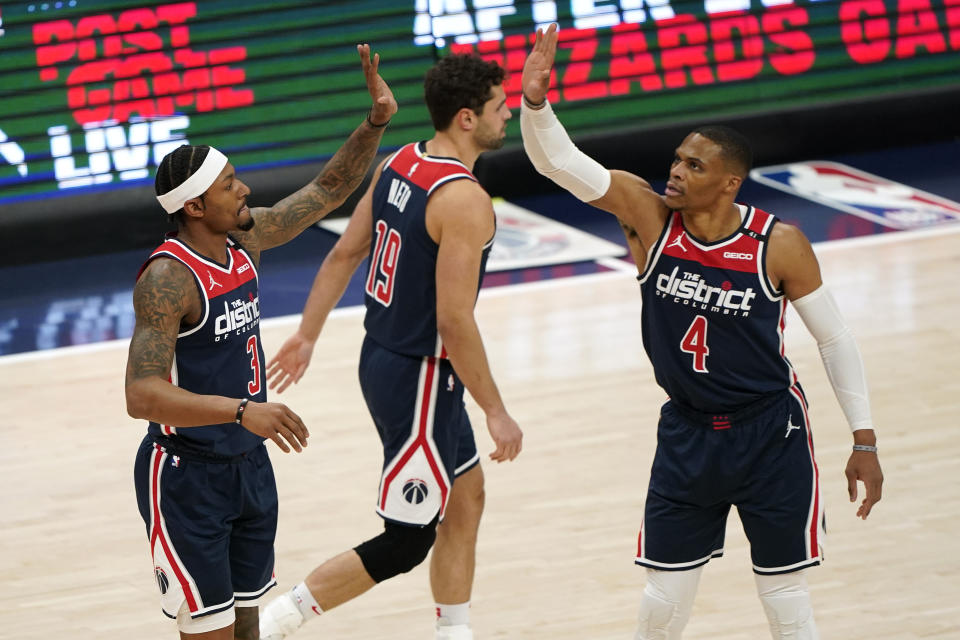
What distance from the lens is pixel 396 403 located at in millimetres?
4664

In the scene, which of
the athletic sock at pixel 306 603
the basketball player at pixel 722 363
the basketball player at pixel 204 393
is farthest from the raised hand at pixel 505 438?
the athletic sock at pixel 306 603

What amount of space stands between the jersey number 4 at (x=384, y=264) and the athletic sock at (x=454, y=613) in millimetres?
1057

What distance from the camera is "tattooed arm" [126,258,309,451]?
A: 359cm

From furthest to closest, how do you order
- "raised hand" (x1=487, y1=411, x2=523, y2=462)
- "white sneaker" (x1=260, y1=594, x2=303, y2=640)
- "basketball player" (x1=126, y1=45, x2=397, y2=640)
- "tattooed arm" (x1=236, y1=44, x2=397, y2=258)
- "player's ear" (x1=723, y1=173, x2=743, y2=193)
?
"white sneaker" (x1=260, y1=594, x2=303, y2=640) < "tattooed arm" (x1=236, y1=44, x2=397, y2=258) < "raised hand" (x1=487, y1=411, x2=523, y2=462) < "player's ear" (x1=723, y1=173, x2=743, y2=193) < "basketball player" (x1=126, y1=45, x2=397, y2=640)

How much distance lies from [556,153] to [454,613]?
1670 mm

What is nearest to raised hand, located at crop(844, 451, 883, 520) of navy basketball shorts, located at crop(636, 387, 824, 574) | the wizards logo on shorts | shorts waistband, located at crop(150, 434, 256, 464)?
navy basketball shorts, located at crop(636, 387, 824, 574)

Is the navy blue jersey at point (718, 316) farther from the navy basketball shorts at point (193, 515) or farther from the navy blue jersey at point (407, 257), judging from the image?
the navy basketball shorts at point (193, 515)

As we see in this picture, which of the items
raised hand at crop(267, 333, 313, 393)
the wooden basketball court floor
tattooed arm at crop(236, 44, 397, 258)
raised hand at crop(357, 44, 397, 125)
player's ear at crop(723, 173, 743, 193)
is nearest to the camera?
player's ear at crop(723, 173, 743, 193)

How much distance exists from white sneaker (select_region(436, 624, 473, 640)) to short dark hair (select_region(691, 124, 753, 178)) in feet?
5.99

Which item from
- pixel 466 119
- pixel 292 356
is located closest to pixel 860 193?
pixel 466 119

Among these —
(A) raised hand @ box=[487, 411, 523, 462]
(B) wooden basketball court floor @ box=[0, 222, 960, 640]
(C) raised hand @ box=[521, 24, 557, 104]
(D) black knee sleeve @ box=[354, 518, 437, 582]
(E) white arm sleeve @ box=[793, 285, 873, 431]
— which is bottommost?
(B) wooden basketball court floor @ box=[0, 222, 960, 640]

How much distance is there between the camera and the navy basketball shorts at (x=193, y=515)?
13.0 ft

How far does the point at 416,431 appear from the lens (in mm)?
4641

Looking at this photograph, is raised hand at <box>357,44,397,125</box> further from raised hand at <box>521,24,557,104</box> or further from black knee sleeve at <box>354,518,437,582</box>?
black knee sleeve at <box>354,518,437,582</box>
